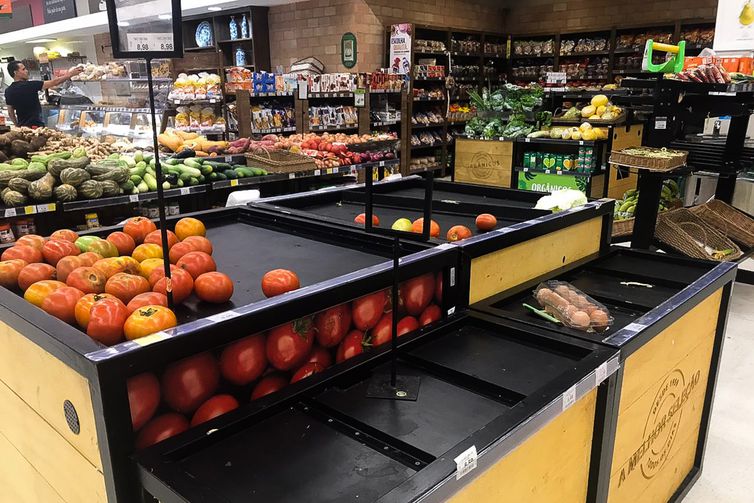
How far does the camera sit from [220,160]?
5277 millimetres

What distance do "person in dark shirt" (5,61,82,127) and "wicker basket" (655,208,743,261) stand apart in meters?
7.38

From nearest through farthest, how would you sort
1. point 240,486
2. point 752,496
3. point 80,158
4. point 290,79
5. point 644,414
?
point 240,486, point 644,414, point 752,496, point 80,158, point 290,79

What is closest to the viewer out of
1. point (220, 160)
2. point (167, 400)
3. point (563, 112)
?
point (167, 400)

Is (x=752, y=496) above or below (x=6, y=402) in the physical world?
below

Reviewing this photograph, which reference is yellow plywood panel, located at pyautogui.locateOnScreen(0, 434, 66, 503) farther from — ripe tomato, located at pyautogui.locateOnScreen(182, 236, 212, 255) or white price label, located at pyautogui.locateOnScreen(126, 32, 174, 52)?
white price label, located at pyautogui.locateOnScreen(126, 32, 174, 52)

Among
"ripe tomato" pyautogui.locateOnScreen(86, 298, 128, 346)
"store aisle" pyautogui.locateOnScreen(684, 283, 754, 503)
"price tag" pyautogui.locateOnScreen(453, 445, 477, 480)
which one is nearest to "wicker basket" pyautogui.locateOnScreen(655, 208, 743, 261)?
"store aisle" pyautogui.locateOnScreen(684, 283, 754, 503)

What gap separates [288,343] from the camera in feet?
4.92

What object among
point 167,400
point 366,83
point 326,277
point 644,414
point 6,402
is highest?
point 366,83

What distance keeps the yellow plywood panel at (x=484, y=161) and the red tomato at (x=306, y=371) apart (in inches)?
219

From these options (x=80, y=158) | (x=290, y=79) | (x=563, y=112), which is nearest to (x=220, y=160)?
(x=80, y=158)

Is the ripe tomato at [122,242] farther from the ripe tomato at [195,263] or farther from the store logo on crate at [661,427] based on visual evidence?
the store logo on crate at [661,427]

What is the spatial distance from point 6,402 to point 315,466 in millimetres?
991

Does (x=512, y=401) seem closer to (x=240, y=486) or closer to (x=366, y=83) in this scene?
(x=240, y=486)

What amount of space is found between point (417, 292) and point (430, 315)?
0.36ft
